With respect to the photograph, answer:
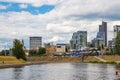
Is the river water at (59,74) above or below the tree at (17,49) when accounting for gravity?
below

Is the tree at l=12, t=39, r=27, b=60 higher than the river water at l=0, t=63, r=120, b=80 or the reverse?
higher

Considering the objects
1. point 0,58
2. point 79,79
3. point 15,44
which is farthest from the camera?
point 15,44

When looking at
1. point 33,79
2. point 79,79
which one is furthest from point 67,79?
point 33,79

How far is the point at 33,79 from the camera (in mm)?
67312

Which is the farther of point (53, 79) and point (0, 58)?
point (0, 58)

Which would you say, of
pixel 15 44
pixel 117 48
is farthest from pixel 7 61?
pixel 117 48

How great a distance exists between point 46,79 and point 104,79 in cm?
1149

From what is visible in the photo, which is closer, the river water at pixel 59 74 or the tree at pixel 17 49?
the river water at pixel 59 74

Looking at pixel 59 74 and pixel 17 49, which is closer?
pixel 59 74

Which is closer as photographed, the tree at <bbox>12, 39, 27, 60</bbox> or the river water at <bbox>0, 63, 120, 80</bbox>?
the river water at <bbox>0, 63, 120, 80</bbox>

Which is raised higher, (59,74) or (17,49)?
(17,49)

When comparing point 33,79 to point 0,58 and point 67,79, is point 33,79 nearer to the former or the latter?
point 67,79

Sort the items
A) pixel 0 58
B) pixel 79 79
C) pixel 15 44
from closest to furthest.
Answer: pixel 79 79
pixel 0 58
pixel 15 44

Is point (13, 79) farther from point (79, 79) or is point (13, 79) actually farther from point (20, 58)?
point (20, 58)
